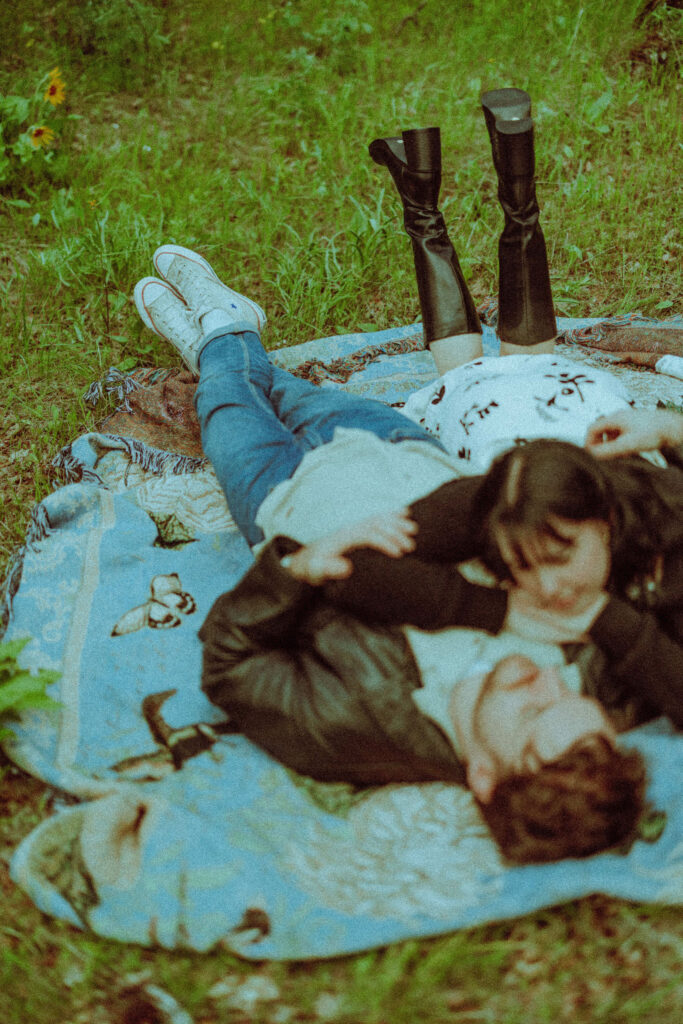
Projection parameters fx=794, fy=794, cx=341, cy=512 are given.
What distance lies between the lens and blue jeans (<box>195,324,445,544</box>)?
244 cm

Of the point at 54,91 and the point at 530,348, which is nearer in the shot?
the point at 530,348

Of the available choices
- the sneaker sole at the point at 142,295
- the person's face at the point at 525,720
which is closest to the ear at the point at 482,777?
the person's face at the point at 525,720

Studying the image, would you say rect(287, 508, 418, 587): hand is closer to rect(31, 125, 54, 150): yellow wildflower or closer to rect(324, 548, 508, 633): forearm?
rect(324, 548, 508, 633): forearm

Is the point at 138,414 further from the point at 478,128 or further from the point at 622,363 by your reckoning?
the point at 478,128

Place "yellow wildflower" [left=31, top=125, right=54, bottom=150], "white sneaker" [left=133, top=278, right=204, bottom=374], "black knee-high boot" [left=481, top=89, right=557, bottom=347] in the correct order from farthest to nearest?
"yellow wildflower" [left=31, top=125, right=54, bottom=150]
"white sneaker" [left=133, top=278, right=204, bottom=374]
"black knee-high boot" [left=481, top=89, right=557, bottom=347]

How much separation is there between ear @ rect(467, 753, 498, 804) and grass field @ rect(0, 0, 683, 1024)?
107 centimetres

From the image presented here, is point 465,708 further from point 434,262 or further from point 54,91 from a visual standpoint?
point 54,91

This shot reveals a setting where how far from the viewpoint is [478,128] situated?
484 cm

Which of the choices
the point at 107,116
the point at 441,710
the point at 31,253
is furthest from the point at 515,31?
the point at 441,710

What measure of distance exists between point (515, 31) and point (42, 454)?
436 cm

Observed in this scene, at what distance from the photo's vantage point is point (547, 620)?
1811 mm

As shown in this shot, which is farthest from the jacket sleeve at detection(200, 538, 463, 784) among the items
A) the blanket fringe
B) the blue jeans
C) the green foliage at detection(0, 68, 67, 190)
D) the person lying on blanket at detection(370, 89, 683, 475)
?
the green foliage at detection(0, 68, 67, 190)

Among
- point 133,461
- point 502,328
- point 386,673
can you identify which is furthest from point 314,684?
point 502,328

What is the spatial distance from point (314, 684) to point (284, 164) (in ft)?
12.4
